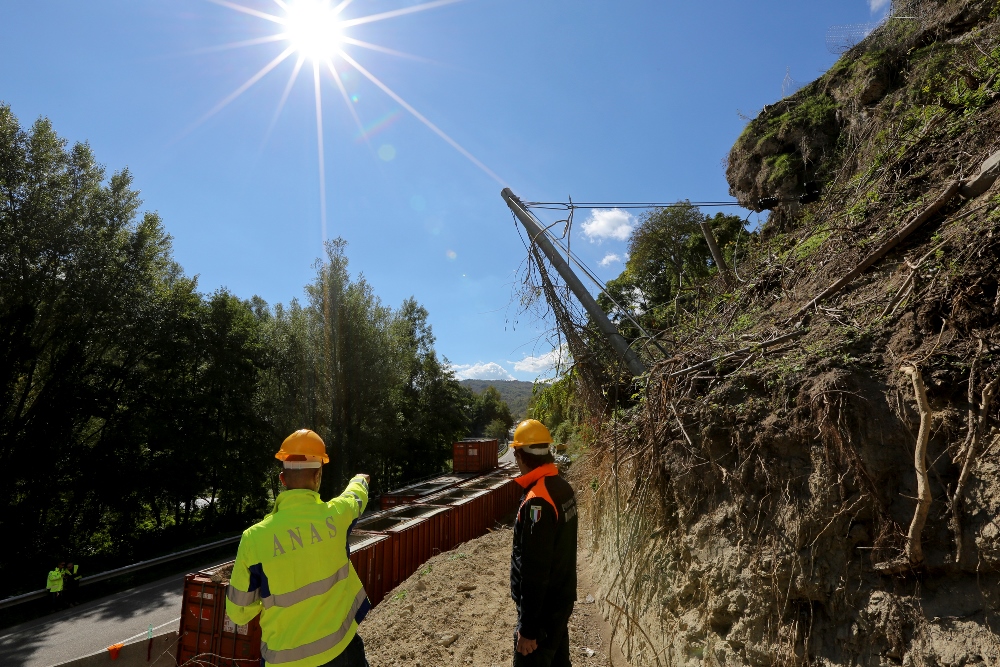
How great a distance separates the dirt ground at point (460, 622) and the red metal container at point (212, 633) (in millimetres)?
1289

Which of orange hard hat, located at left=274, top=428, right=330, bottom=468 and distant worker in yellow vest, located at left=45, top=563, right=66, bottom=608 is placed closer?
orange hard hat, located at left=274, top=428, right=330, bottom=468

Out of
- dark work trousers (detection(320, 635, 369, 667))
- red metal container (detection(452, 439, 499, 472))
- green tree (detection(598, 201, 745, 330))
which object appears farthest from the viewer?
red metal container (detection(452, 439, 499, 472))

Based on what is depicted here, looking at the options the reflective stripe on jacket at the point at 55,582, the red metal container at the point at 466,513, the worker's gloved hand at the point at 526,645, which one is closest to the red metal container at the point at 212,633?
the worker's gloved hand at the point at 526,645

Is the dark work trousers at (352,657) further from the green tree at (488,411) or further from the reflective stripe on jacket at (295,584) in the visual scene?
the green tree at (488,411)

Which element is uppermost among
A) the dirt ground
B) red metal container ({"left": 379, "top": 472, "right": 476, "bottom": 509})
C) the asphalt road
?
red metal container ({"left": 379, "top": 472, "right": 476, "bottom": 509})

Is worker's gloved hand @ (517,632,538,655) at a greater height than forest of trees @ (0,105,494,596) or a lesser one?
lesser

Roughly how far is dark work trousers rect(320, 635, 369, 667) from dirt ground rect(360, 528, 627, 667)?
246 centimetres

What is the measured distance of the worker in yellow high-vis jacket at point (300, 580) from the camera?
2.30 metres

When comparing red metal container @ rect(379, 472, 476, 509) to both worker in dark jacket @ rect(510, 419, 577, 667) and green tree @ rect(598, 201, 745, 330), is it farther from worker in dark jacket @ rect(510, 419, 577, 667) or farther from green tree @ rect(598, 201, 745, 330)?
worker in dark jacket @ rect(510, 419, 577, 667)

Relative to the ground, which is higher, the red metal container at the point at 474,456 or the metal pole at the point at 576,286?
the metal pole at the point at 576,286

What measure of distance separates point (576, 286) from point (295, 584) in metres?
5.40

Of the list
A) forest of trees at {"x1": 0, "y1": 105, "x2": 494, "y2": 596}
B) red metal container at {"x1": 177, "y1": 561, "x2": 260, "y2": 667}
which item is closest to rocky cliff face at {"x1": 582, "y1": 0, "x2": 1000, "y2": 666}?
red metal container at {"x1": 177, "y1": 561, "x2": 260, "y2": 667}

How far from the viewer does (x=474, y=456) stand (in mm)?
20391

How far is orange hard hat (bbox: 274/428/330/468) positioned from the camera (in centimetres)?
258
